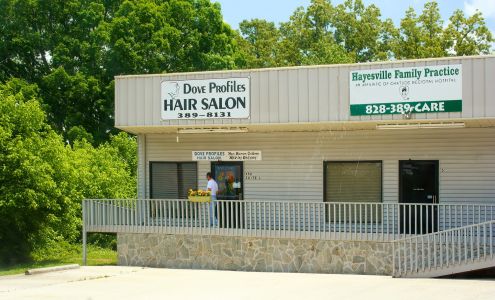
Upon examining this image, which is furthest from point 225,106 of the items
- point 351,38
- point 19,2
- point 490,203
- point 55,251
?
point 351,38

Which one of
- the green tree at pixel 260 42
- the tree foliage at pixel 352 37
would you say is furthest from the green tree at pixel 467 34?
the green tree at pixel 260 42

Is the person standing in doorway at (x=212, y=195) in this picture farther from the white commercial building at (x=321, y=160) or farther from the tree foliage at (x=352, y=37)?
the tree foliage at (x=352, y=37)

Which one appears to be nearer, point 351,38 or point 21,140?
point 21,140

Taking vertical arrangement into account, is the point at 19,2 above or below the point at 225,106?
above

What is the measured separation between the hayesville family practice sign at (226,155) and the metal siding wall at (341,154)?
0.44 ft

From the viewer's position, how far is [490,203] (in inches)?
773

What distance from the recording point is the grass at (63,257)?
24344mm

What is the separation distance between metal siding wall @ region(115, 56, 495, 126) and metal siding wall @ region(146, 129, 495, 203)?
169 centimetres

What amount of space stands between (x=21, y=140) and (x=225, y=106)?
26.2 feet

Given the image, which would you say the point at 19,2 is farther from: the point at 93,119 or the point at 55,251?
the point at 55,251

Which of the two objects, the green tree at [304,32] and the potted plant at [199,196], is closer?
the potted plant at [199,196]

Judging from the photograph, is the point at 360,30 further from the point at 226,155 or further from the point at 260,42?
the point at 226,155

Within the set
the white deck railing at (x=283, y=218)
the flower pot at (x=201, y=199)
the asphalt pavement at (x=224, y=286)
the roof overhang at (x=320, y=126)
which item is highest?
the roof overhang at (x=320, y=126)

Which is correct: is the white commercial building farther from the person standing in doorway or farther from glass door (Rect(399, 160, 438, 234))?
the person standing in doorway
